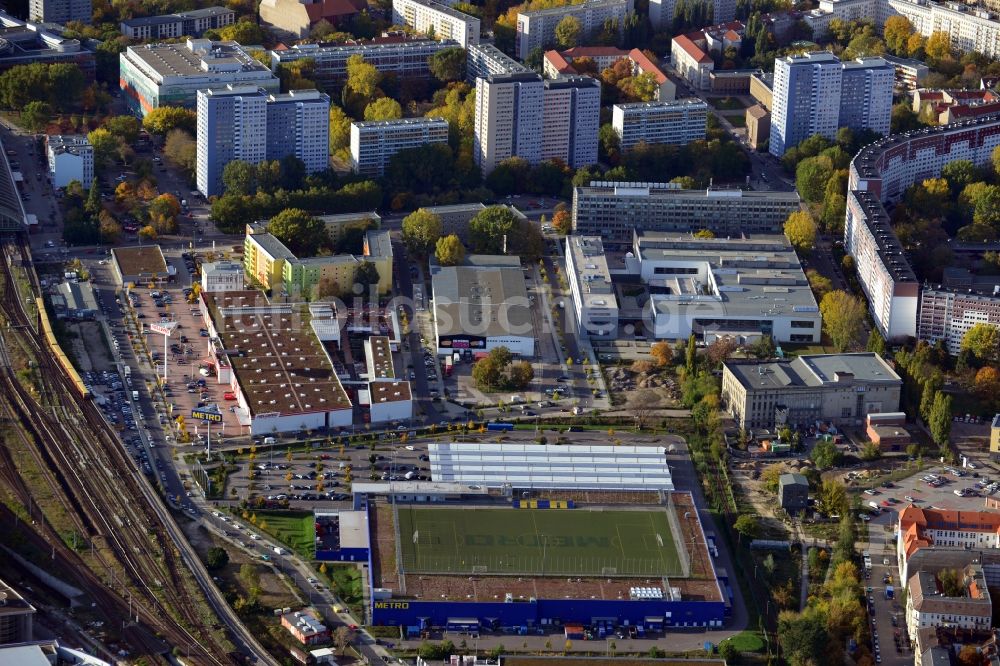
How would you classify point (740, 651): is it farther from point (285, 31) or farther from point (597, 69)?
point (285, 31)

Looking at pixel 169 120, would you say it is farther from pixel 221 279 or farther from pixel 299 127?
pixel 221 279

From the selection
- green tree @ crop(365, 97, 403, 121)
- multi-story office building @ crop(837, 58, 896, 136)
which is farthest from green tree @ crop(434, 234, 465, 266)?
multi-story office building @ crop(837, 58, 896, 136)

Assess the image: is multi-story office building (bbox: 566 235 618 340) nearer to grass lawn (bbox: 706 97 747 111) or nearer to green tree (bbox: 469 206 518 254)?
green tree (bbox: 469 206 518 254)

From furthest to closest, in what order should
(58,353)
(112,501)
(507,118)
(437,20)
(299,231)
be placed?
1. (437,20)
2. (507,118)
3. (299,231)
4. (58,353)
5. (112,501)

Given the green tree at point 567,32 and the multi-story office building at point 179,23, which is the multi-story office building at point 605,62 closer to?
the green tree at point 567,32

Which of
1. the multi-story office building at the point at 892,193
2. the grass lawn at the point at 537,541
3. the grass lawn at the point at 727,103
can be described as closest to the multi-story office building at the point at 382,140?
the grass lawn at the point at 727,103

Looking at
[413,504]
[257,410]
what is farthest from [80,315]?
[413,504]

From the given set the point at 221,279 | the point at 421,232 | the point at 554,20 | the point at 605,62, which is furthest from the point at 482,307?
the point at 554,20
